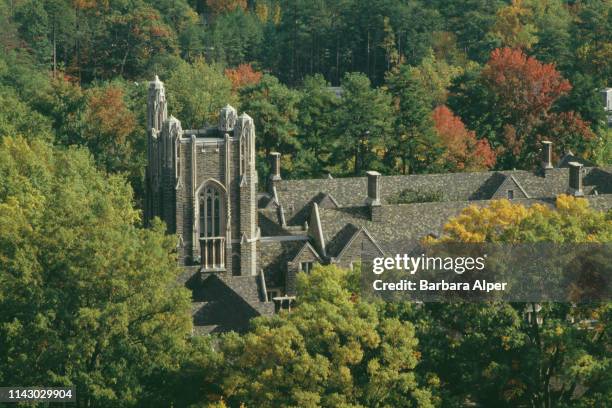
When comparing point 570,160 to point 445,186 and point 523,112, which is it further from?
point 523,112

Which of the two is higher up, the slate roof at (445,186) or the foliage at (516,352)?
the slate roof at (445,186)

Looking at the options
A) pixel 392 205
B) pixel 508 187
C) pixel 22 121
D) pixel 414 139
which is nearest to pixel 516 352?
pixel 392 205

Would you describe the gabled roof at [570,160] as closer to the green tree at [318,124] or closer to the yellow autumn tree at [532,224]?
the green tree at [318,124]

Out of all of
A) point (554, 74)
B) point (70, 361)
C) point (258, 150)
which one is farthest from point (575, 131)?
point (70, 361)

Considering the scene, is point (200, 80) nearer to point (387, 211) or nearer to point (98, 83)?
point (98, 83)

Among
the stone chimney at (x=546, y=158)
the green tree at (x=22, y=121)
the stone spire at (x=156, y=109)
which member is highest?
the green tree at (x=22, y=121)

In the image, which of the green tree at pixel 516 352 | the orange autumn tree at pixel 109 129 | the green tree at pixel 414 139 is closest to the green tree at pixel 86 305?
the green tree at pixel 516 352
